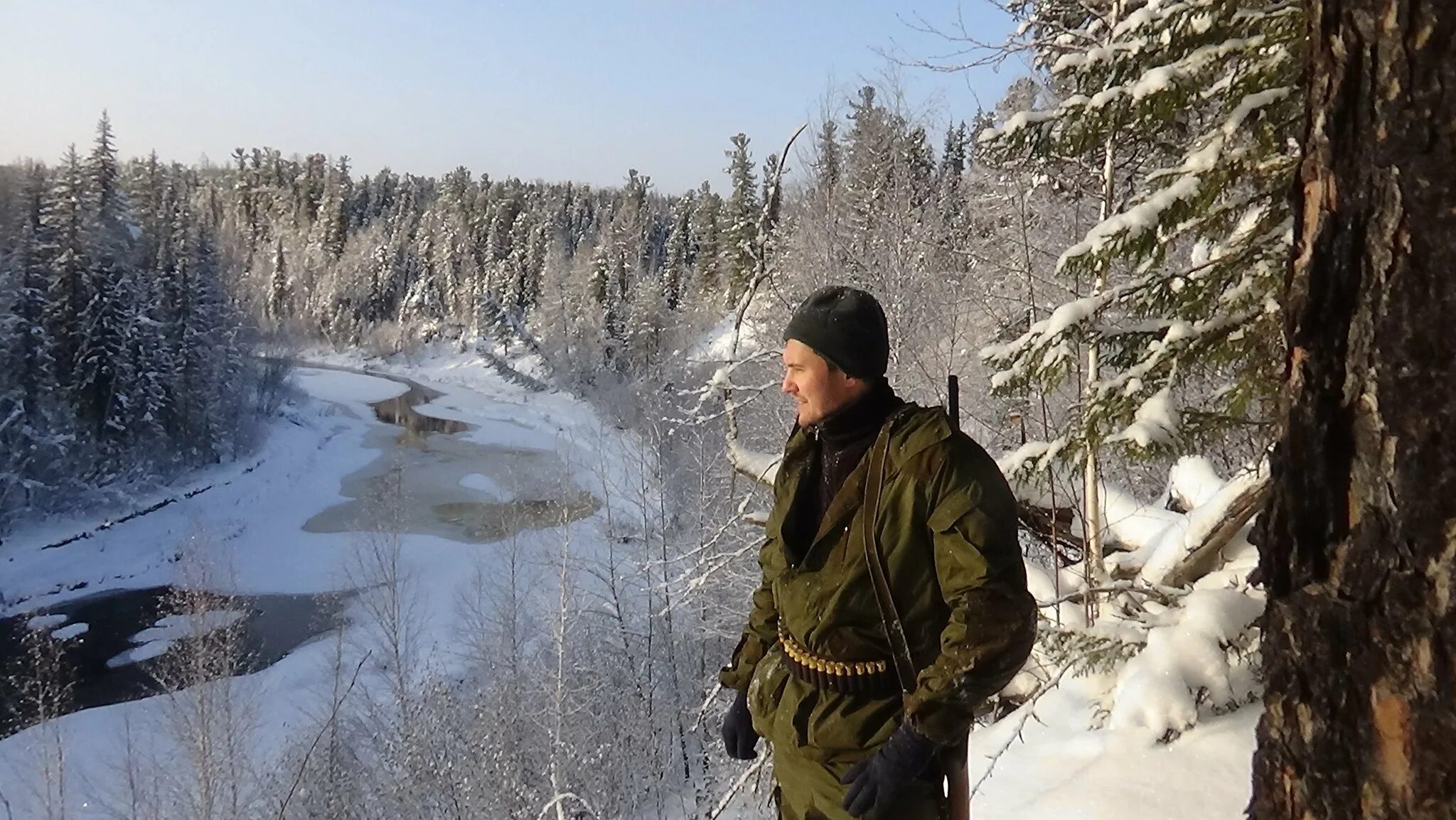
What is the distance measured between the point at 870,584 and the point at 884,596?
5cm

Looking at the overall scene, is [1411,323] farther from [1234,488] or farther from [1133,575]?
[1133,575]

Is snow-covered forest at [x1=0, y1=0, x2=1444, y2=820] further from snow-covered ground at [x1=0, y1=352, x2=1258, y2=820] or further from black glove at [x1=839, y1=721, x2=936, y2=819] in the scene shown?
black glove at [x1=839, y1=721, x2=936, y2=819]

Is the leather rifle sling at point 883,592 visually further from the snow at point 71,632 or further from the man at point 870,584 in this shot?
the snow at point 71,632

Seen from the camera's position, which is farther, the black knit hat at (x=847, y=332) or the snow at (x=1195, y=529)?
the snow at (x=1195, y=529)

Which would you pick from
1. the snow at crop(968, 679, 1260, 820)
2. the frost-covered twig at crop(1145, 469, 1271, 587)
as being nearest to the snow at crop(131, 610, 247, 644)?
the snow at crop(968, 679, 1260, 820)

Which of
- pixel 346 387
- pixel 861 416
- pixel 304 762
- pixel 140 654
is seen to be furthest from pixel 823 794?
pixel 346 387

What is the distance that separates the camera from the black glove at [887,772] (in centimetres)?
181

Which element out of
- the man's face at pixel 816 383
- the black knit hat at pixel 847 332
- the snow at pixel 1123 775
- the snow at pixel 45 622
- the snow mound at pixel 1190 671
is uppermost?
the black knit hat at pixel 847 332

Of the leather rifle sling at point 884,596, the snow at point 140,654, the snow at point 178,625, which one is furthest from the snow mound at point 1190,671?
the snow at point 140,654

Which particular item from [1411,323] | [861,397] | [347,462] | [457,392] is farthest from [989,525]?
[457,392]

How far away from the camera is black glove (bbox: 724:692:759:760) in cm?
246

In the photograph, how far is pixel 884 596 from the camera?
1.94 metres

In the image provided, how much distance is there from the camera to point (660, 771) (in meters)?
14.4

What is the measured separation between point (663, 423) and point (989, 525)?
1694 centimetres
